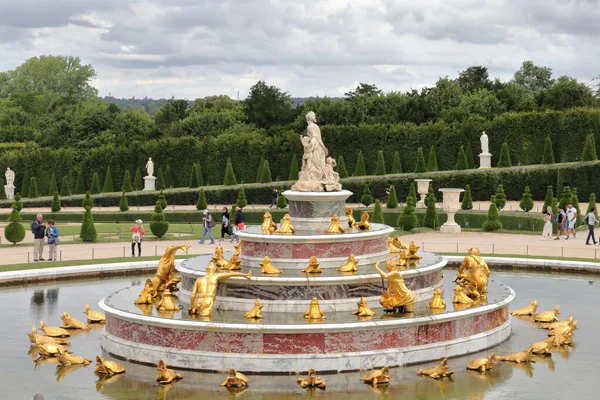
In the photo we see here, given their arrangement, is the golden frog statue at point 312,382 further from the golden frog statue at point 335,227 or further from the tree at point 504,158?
the tree at point 504,158

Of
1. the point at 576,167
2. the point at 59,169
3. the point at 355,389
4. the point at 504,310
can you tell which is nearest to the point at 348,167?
the point at 576,167

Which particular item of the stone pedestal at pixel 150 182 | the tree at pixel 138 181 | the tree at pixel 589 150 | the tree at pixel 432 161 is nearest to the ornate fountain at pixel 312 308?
the tree at pixel 589 150

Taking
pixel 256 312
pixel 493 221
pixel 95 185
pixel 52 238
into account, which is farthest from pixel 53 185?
pixel 256 312

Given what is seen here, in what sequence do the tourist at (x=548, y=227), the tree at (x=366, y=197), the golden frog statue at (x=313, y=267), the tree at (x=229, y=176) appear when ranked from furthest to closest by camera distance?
the tree at (x=229, y=176) → the tree at (x=366, y=197) → the tourist at (x=548, y=227) → the golden frog statue at (x=313, y=267)

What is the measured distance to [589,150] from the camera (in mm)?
57375

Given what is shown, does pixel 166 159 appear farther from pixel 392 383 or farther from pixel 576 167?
pixel 392 383

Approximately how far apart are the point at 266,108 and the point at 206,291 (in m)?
76.1

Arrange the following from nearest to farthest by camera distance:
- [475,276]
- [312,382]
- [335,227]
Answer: [312,382] < [475,276] < [335,227]

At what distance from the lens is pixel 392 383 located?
17625 mm

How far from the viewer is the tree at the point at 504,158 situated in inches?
2414

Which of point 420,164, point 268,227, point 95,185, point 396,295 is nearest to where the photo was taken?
point 396,295

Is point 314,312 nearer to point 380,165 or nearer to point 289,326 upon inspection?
point 289,326

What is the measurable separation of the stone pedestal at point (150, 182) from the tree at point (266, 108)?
74.6ft

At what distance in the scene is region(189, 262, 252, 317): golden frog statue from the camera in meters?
20.0
